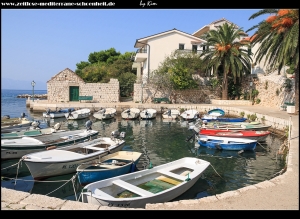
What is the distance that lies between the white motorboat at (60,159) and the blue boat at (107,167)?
1.40 ft

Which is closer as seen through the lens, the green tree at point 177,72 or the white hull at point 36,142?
the white hull at point 36,142

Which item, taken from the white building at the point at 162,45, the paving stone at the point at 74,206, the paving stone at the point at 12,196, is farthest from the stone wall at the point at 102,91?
the paving stone at the point at 74,206

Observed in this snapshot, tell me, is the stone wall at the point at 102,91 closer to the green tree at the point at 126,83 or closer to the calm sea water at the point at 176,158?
the green tree at the point at 126,83

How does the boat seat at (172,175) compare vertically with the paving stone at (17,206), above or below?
below

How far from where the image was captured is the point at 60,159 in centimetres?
906

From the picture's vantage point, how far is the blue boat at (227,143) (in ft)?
44.8

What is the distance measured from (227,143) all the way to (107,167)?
24.7ft

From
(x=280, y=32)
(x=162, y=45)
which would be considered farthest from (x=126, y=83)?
(x=280, y=32)

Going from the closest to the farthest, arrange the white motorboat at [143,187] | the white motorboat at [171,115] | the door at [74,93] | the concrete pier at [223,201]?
Result: 1. the concrete pier at [223,201]
2. the white motorboat at [143,187]
3. the white motorboat at [171,115]
4. the door at [74,93]

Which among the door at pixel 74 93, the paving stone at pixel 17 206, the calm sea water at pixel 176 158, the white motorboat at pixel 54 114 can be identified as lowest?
the calm sea water at pixel 176 158

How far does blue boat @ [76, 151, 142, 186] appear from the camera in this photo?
8250mm

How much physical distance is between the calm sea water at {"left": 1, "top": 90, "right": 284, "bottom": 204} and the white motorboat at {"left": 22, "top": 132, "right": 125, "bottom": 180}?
35 cm

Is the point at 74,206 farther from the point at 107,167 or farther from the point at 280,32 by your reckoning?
the point at 280,32

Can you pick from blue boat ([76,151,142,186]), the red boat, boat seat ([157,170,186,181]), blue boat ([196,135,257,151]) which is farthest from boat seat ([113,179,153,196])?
the red boat
